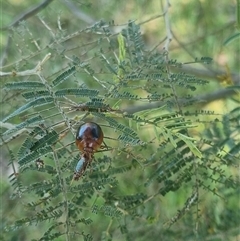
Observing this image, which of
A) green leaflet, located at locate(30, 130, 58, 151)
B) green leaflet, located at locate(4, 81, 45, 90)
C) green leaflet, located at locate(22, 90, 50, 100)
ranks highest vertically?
green leaflet, located at locate(4, 81, 45, 90)

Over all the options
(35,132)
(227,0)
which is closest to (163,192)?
(35,132)

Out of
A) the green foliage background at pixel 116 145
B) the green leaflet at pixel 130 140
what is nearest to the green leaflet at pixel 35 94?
the green foliage background at pixel 116 145

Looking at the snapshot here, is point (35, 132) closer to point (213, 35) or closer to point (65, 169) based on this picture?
point (65, 169)

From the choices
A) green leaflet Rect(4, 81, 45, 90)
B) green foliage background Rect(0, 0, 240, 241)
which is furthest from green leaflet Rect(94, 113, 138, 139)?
green leaflet Rect(4, 81, 45, 90)

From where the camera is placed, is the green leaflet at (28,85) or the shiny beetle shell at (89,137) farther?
the green leaflet at (28,85)

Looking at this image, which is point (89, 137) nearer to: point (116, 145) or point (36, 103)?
point (36, 103)

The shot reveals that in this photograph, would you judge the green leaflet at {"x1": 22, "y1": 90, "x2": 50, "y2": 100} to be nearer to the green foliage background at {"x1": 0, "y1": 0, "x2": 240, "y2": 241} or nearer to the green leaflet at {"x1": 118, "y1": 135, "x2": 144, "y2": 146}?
the green foliage background at {"x1": 0, "y1": 0, "x2": 240, "y2": 241}

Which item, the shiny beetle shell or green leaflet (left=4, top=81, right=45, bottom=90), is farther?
green leaflet (left=4, top=81, right=45, bottom=90)

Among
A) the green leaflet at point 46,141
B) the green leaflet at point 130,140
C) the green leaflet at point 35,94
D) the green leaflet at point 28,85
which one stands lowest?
the green leaflet at point 130,140

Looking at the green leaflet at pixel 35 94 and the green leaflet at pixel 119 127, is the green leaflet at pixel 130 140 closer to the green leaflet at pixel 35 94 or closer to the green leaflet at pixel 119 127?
the green leaflet at pixel 119 127
